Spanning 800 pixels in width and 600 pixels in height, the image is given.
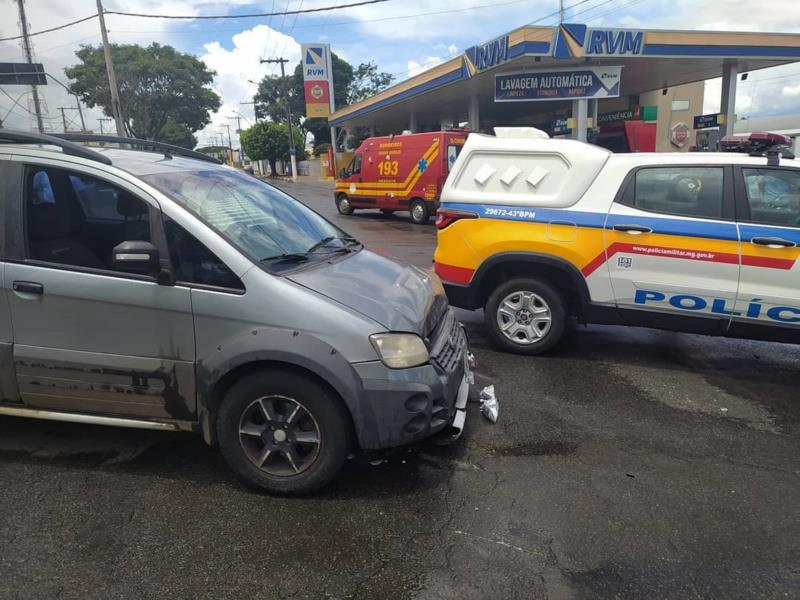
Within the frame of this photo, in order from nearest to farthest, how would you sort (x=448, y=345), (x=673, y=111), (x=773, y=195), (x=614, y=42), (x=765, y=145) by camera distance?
(x=448, y=345)
(x=773, y=195)
(x=765, y=145)
(x=614, y=42)
(x=673, y=111)

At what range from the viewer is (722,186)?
4.54m

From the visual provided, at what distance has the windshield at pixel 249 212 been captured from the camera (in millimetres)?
3178

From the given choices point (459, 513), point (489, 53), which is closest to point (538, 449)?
point (459, 513)

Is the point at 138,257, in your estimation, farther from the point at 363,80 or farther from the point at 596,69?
the point at 363,80

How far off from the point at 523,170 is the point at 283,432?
3307 millimetres

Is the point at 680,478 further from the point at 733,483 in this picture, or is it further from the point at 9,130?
the point at 9,130

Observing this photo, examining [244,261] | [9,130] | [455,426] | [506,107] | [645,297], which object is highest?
[506,107]

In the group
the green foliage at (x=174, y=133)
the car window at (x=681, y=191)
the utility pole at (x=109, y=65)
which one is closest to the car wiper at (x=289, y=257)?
the car window at (x=681, y=191)

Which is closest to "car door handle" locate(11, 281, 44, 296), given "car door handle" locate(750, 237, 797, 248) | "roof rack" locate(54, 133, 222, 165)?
"roof rack" locate(54, 133, 222, 165)

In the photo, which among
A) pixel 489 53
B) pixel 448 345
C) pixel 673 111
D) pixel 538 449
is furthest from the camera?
pixel 673 111

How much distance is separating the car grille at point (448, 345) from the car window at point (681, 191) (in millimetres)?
2103

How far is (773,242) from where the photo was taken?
4289 mm

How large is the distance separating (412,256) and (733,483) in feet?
26.6

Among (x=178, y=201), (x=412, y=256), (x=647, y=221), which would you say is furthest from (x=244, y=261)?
(x=412, y=256)
